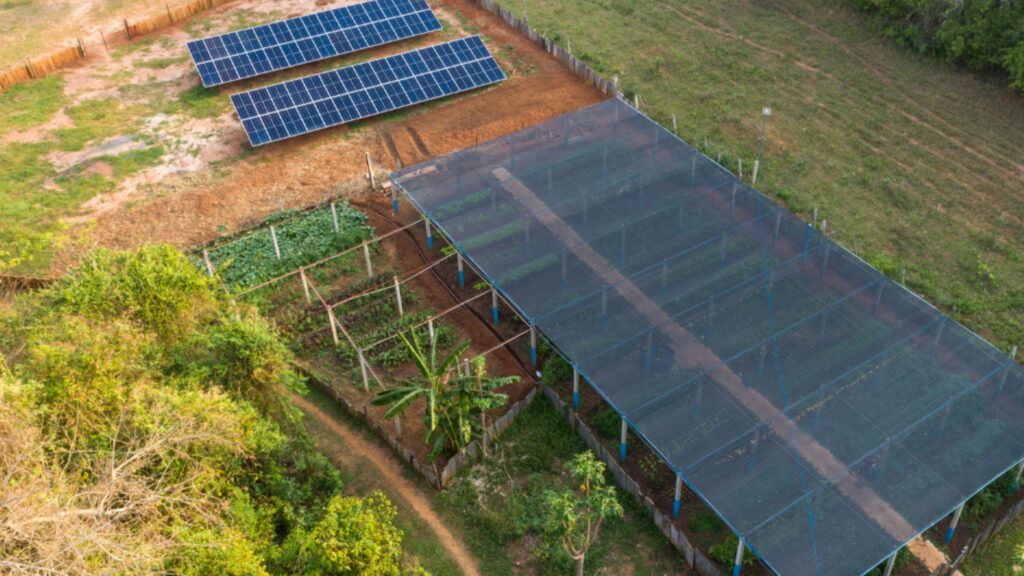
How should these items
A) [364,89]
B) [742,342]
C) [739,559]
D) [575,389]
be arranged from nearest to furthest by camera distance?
[739,559] < [742,342] < [575,389] < [364,89]

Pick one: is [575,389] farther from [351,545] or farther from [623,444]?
[351,545]

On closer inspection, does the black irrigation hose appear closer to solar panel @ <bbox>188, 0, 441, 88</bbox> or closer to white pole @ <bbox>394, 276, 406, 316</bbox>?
white pole @ <bbox>394, 276, 406, 316</bbox>

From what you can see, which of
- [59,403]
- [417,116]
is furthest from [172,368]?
[417,116]

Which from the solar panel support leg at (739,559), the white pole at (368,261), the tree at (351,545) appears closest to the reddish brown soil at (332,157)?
the white pole at (368,261)

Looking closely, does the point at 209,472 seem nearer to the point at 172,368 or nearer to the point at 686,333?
the point at 172,368

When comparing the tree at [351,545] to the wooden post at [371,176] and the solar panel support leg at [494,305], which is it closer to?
the solar panel support leg at [494,305]

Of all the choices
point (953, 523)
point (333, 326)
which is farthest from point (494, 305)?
point (953, 523)
